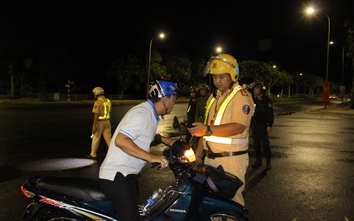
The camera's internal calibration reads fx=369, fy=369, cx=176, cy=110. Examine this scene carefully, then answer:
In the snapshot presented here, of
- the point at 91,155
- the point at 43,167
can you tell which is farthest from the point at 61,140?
the point at 43,167

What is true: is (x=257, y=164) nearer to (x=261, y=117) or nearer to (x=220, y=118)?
(x=261, y=117)

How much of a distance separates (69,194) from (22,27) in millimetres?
44157

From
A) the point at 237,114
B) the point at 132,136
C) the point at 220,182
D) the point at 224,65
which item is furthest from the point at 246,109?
the point at 132,136

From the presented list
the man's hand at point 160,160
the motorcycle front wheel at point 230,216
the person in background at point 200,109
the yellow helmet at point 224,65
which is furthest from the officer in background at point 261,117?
the man's hand at point 160,160

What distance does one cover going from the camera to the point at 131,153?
117 inches

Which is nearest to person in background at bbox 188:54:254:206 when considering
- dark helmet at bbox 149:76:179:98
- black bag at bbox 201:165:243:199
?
black bag at bbox 201:165:243:199

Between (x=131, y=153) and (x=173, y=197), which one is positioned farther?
(x=173, y=197)

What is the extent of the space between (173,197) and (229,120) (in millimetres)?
1029

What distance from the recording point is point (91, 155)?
8984 mm

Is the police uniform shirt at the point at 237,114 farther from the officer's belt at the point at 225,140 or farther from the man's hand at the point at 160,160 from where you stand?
the man's hand at the point at 160,160

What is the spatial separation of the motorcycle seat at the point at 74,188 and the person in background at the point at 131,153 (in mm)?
140

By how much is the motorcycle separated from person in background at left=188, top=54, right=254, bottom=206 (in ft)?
1.79

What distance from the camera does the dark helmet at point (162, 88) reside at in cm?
320

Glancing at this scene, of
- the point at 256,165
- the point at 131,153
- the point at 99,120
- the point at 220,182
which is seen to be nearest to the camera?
the point at 131,153
